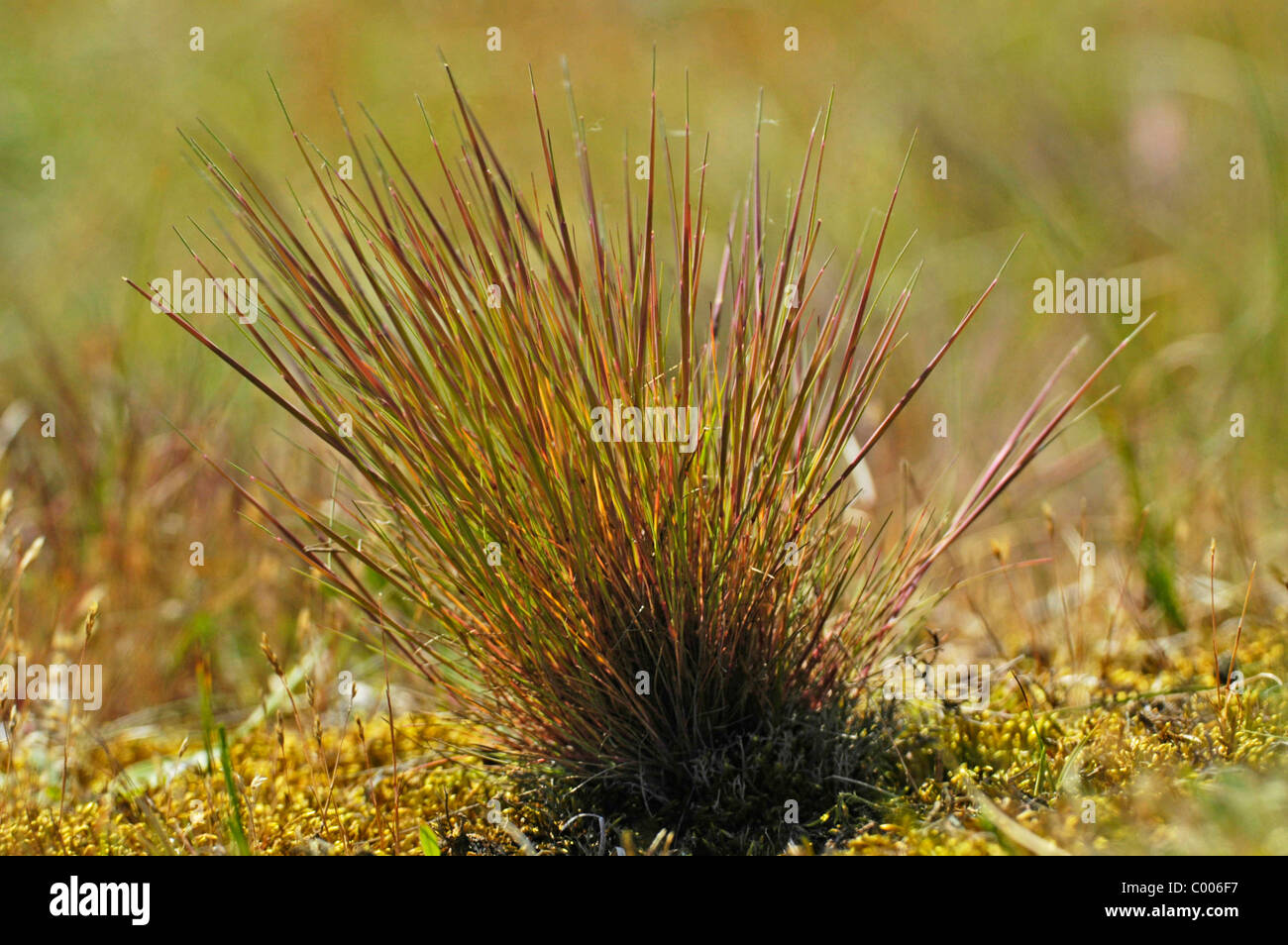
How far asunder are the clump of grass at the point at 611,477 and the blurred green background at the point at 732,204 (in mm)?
370

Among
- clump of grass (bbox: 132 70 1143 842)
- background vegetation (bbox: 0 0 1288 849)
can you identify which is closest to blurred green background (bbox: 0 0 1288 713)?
background vegetation (bbox: 0 0 1288 849)

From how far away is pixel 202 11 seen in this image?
602 cm

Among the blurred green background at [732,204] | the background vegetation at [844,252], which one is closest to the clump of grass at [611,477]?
the background vegetation at [844,252]

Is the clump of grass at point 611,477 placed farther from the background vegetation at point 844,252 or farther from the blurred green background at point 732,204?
the blurred green background at point 732,204

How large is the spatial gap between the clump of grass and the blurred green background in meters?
0.37

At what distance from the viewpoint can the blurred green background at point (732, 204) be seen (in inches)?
92.8

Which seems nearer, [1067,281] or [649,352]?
[649,352]

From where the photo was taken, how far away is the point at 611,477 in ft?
3.80

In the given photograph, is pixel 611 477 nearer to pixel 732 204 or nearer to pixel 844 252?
pixel 732 204

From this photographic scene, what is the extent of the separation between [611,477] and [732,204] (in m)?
1.11

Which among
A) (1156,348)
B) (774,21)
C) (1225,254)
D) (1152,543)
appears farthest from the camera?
(774,21)
